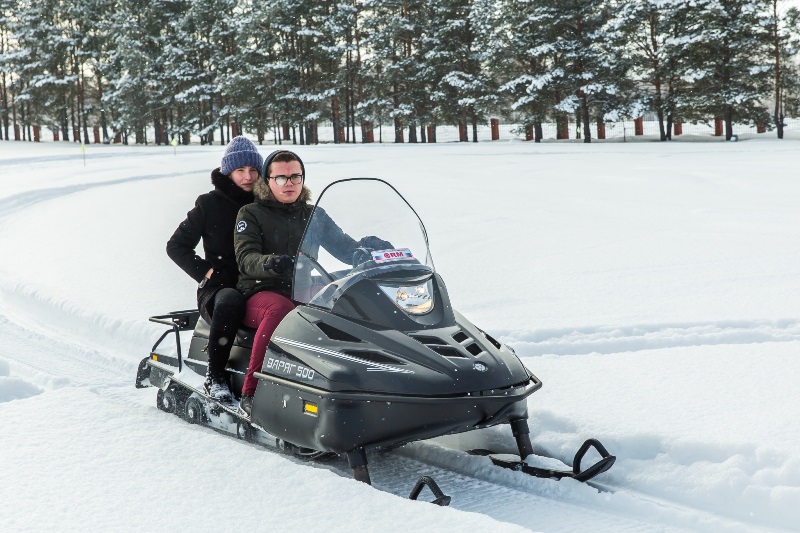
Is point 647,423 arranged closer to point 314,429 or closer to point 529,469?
point 529,469

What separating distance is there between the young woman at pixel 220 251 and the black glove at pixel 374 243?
0.73 meters

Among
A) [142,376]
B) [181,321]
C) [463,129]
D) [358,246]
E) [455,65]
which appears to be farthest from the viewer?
[463,129]

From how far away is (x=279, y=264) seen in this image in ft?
12.3

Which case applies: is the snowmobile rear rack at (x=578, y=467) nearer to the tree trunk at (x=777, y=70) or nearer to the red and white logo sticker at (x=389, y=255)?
the red and white logo sticker at (x=389, y=255)

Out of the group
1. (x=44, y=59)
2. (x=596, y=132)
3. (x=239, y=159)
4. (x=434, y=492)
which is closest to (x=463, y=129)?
(x=596, y=132)

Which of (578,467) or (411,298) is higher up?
(411,298)

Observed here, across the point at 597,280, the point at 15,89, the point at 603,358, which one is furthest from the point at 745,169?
the point at 15,89

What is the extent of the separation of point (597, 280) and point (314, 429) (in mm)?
4985

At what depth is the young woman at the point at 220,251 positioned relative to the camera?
416cm

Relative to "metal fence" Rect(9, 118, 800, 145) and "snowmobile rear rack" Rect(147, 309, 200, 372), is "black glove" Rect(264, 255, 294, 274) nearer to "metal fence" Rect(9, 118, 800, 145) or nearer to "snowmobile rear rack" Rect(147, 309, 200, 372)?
"snowmobile rear rack" Rect(147, 309, 200, 372)

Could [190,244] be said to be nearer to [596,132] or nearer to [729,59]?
[729,59]

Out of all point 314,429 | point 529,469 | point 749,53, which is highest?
point 749,53

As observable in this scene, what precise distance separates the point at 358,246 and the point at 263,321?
0.59m

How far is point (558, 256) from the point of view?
9211 mm
